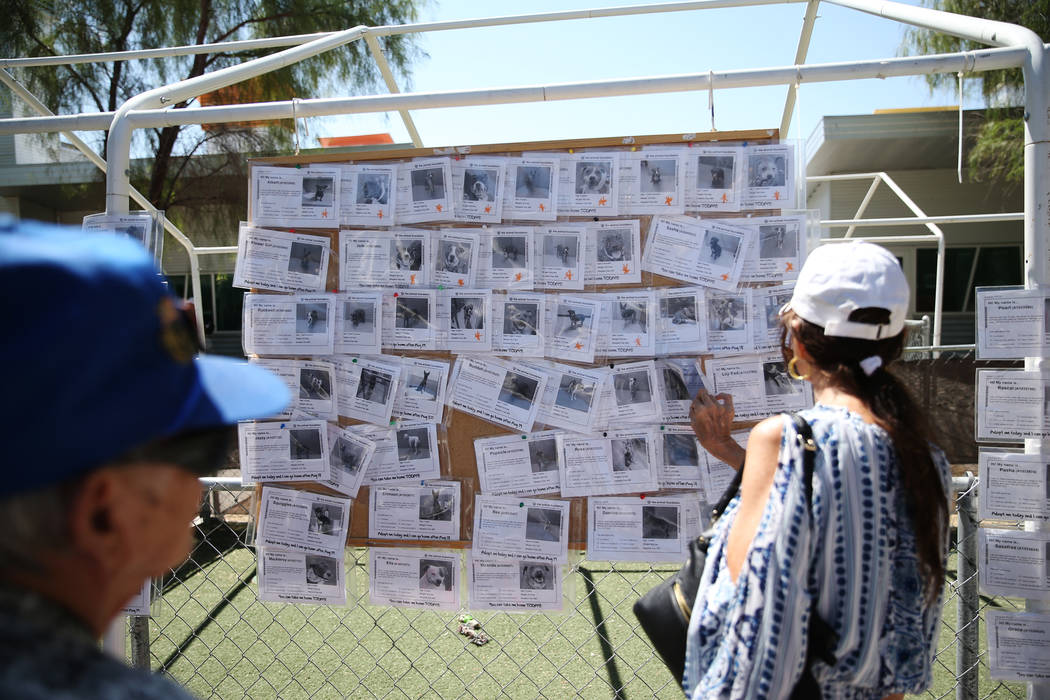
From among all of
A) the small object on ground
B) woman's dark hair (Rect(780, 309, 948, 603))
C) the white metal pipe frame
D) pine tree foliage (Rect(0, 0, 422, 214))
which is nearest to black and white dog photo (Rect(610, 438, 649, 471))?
woman's dark hair (Rect(780, 309, 948, 603))

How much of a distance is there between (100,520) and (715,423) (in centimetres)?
174

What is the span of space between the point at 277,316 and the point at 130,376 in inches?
68.4

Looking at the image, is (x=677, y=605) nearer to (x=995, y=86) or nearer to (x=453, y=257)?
(x=453, y=257)

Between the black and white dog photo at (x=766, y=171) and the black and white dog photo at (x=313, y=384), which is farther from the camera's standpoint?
the black and white dog photo at (x=313, y=384)

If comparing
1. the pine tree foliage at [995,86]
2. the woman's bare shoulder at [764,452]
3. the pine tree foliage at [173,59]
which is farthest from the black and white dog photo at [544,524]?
the pine tree foliage at [995,86]

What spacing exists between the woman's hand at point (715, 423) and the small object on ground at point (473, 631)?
7.34ft

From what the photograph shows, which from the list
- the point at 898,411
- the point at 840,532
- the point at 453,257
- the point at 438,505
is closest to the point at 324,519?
the point at 438,505

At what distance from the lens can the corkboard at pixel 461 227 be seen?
222 cm

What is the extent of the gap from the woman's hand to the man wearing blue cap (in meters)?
1.61

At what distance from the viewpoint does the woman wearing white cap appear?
1.29 m

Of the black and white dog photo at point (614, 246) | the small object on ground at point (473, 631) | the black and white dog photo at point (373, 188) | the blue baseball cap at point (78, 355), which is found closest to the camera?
the blue baseball cap at point (78, 355)

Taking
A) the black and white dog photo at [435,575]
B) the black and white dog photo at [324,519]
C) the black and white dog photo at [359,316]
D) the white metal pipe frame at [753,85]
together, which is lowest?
the black and white dog photo at [435,575]

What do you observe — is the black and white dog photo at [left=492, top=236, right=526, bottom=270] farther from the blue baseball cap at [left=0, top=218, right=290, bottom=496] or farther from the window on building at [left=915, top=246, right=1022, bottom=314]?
the window on building at [left=915, top=246, right=1022, bottom=314]

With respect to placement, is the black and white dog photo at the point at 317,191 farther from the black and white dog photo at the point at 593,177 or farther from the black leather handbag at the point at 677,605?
the black leather handbag at the point at 677,605
